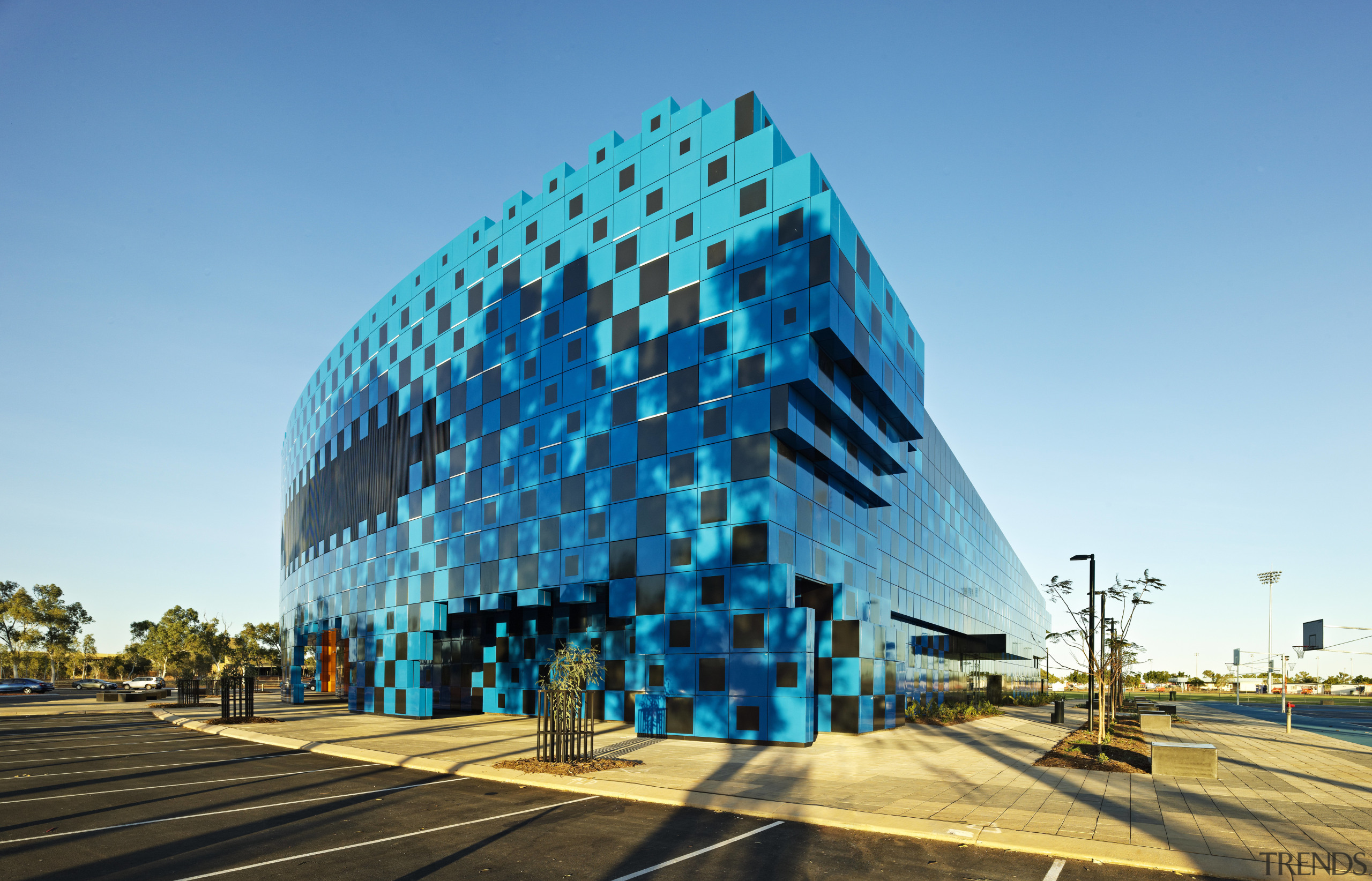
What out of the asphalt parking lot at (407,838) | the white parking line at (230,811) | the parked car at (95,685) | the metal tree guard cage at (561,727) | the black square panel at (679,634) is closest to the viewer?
the asphalt parking lot at (407,838)

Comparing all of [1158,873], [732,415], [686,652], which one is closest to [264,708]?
[686,652]

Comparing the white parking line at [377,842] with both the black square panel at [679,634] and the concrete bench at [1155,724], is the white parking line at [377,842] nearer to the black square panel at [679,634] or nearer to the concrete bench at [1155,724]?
the black square panel at [679,634]

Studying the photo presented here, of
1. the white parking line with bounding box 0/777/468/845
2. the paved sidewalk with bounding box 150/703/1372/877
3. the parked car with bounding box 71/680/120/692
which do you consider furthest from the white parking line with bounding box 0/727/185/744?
the parked car with bounding box 71/680/120/692

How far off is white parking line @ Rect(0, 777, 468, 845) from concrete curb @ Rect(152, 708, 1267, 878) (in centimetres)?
151

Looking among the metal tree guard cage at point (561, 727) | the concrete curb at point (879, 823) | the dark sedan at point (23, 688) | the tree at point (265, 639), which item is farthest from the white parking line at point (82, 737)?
the tree at point (265, 639)

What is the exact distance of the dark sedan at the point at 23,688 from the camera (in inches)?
3093

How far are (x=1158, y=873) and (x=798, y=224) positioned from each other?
72.6 ft

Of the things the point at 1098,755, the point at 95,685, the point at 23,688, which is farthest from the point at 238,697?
the point at 95,685

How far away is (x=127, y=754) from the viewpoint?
23531mm

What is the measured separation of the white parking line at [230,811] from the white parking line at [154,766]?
7.49m

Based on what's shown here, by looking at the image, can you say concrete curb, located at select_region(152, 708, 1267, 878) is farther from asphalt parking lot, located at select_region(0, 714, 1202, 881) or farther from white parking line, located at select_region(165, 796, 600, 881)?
white parking line, located at select_region(165, 796, 600, 881)

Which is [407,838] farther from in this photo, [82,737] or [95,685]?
[95,685]

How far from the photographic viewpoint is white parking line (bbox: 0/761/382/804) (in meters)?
15.7

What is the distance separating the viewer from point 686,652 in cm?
2869
